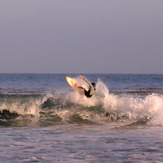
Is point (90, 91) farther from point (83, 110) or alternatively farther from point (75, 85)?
point (75, 85)

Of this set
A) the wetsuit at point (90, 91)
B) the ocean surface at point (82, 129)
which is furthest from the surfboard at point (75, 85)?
the wetsuit at point (90, 91)

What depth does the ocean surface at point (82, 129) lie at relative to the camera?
28.8ft

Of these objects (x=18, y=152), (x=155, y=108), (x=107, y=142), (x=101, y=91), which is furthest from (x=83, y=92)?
(x=18, y=152)

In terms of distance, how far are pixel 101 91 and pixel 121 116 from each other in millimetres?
A: 3809

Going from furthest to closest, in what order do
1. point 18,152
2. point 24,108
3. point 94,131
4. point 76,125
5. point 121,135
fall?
1. point 24,108
2. point 76,125
3. point 94,131
4. point 121,135
5. point 18,152

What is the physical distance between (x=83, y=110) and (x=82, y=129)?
17.0 ft

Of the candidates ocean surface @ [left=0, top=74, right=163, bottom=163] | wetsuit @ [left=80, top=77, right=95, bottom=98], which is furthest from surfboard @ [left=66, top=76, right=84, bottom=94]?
wetsuit @ [left=80, top=77, right=95, bottom=98]

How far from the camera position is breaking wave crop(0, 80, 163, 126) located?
15529 mm

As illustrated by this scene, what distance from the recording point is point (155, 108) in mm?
17062

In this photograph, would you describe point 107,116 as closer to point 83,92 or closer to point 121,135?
point 83,92

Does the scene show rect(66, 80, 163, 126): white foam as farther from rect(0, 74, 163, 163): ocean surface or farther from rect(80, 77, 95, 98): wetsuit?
rect(80, 77, 95, 98): wetsuit

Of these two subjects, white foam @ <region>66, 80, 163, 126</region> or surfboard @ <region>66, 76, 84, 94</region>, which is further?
surfboard @ <region>66, 76, 84, 94</region>

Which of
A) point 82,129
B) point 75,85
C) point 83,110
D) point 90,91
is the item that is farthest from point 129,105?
point 82,129

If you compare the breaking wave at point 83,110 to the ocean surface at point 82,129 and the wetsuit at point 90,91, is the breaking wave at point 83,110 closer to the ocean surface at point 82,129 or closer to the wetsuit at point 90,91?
the ocean surface at point 82,129
